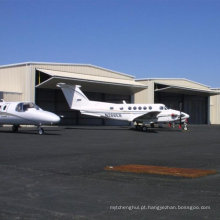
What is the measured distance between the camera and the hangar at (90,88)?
4016 cm

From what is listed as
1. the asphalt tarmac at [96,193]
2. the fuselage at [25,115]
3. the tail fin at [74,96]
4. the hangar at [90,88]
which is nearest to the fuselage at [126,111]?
the tail fin at [74,96]

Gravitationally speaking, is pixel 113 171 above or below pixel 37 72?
below

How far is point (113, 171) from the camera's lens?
10.2 m

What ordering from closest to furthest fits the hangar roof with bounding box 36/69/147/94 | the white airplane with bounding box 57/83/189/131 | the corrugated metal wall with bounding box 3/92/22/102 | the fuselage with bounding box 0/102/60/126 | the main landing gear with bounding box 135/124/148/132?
the fuselage with bounding box 0/102/60/126 → the main landing gear with bounding box 135/124/148/132 → the white airplane with bounding box 57/83/189/131 → the corrugated metal wall with bounding box 3/92/22/102 → the hangar roof with bounding box 36/69/147/94

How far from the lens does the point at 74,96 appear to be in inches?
1441

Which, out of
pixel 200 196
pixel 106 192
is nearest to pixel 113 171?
pixel 106 192

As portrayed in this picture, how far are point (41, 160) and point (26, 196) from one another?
17.2 feet

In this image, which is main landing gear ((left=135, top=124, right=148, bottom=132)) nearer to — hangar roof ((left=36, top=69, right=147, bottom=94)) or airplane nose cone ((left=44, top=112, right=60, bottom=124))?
hangar roof ((left=36, top=69, right=147, bottom=94))

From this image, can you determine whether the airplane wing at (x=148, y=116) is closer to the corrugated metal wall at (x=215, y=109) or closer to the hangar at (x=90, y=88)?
the hangar at (x=90, y=88)

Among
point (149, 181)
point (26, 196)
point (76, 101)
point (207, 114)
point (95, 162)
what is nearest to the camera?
point (26, 196)

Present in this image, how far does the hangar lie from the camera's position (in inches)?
1581

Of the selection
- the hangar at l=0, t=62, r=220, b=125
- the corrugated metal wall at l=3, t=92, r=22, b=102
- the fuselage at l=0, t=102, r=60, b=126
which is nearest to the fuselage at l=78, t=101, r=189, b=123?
the hangar at l=0, t=62, r=220, b=125

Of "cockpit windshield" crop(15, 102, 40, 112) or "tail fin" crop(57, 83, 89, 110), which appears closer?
"cockpit windshield" crop(15, 102, 40, 112)

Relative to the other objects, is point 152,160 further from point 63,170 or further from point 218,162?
point 63,170
